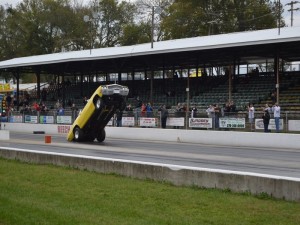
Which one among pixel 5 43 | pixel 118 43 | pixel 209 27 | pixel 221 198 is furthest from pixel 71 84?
pixel 221 198

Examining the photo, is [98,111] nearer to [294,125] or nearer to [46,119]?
[294,125]

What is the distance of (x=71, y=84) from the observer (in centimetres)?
5625

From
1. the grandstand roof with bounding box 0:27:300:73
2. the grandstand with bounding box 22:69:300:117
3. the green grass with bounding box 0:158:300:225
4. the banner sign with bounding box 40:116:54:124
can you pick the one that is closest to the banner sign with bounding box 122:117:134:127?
the grandstand with bounding box 22:69:300:117

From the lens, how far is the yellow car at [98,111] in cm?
2248

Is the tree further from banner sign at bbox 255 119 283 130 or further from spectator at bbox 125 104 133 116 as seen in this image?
banner sign at bbox 255 119 283 130

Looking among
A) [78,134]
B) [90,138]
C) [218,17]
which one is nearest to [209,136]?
[90,138]

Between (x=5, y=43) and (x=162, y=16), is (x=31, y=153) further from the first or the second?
(x=5, y=43)

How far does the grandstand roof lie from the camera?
31.3m

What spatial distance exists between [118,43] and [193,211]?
71.5 m

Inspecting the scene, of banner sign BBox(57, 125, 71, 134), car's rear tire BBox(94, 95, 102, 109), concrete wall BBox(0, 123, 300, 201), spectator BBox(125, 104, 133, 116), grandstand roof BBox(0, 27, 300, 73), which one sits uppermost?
grandstand roof BBox(0, 27, 300, 73)

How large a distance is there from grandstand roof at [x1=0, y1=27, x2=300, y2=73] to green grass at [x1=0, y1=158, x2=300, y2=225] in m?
20.5

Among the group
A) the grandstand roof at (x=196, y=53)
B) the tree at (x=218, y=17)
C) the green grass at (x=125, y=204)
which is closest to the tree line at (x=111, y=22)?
the tree at (x=218, y=17)

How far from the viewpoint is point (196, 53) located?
124 ft

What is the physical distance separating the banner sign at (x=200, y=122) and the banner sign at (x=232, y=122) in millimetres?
751
